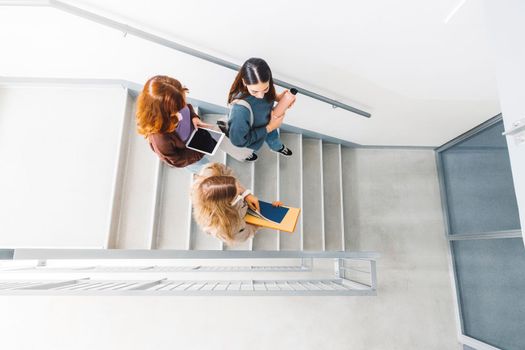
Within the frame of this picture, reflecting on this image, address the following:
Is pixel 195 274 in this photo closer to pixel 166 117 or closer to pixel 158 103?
pixel 166 117

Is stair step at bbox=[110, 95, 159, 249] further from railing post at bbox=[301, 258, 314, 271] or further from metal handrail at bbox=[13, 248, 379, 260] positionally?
railing post at bbox=[301, 258, 314, 271]

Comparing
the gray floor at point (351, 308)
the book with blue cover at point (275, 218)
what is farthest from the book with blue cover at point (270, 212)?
the gray floor at point (351, 308)

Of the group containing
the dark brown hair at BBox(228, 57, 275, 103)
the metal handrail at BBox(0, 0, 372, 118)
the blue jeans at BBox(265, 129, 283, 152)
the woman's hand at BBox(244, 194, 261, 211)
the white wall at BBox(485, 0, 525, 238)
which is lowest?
the woman's hand at BBox(244, 194, 261, 211)

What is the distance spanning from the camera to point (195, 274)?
3.32 metres

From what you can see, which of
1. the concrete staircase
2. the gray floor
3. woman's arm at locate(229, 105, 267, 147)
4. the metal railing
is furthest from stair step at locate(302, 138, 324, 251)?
woman's arm at locate(229, 105, 267, 147)

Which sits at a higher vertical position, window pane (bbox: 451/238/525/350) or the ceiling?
the ceiling

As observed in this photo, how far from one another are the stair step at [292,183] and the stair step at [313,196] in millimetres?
129

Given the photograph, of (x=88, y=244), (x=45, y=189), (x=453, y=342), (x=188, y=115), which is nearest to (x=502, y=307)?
(x=453, y=342)

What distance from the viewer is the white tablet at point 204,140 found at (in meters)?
2.21

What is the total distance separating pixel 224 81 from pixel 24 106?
2.39 metres

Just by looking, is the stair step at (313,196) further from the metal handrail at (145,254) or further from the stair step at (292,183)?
the metal handrail at (145,254)

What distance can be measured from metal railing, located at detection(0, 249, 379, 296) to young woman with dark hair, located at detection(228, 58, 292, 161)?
35.6 inches

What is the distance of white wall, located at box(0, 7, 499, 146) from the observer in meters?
2.34

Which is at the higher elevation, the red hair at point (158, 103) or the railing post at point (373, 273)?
the red hair at point (158, 103)
